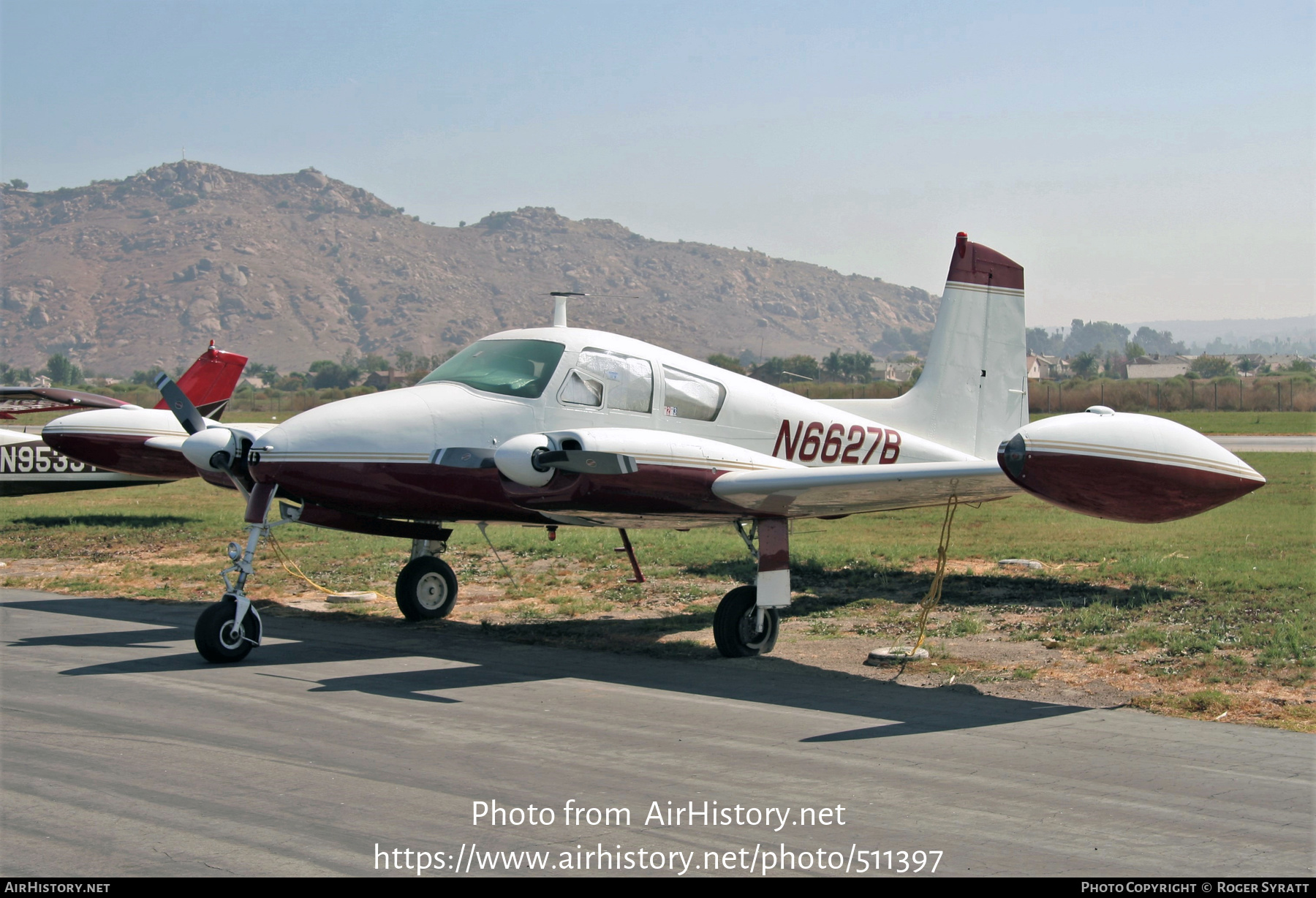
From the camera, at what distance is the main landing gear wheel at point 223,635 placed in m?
10.5

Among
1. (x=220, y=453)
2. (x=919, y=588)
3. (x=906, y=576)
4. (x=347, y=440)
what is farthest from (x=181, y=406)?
(x=906, y=576)

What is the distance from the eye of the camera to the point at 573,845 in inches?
220

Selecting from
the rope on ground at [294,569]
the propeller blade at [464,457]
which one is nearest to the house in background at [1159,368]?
the rope on ground at [294,569]

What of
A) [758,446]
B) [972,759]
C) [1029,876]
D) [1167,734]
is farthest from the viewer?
[758,446]

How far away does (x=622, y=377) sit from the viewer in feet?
39.4

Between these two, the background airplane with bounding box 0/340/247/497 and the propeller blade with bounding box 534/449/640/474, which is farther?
the background airplane with bounding box 0/340/247/497

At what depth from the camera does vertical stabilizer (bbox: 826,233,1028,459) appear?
574 inches

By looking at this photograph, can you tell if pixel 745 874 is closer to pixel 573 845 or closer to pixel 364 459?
pixel 573 845

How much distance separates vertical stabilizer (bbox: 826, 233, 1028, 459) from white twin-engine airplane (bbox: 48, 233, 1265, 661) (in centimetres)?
137

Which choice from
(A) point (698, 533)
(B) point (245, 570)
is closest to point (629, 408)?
(B) point (245, 570)

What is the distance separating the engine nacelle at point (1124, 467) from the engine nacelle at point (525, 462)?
402cm

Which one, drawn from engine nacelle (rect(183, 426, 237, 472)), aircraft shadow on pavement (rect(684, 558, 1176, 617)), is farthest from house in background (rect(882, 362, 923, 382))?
engine nacelle (rect(183, 426, 237, 472))

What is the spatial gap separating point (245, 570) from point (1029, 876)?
8173mm

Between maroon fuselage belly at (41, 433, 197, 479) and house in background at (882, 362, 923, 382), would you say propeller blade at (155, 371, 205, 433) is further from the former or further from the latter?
house in background at (882, 362, 923, 382)
